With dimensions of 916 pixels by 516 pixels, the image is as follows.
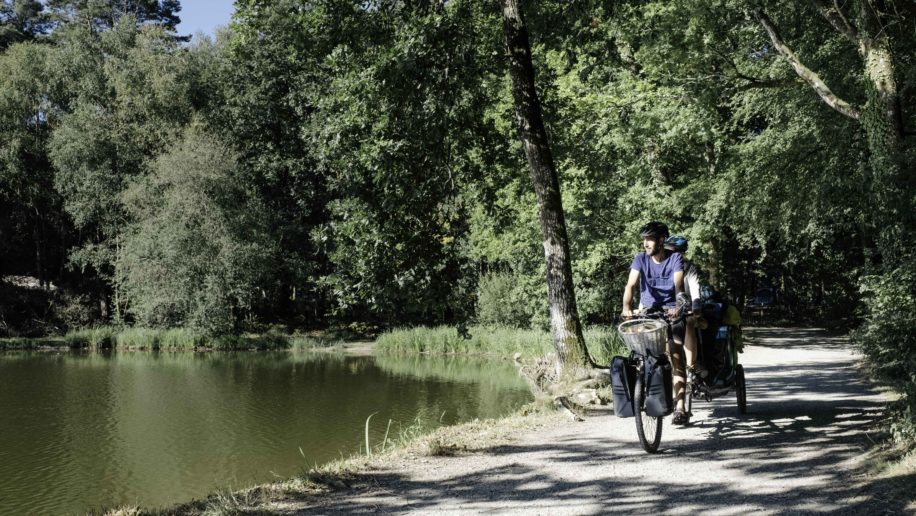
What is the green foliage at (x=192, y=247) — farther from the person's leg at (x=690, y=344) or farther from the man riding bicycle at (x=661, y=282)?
the person's leg at (x=690, y=344)

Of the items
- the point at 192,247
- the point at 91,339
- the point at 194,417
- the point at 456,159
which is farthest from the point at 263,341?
the point at 456,159

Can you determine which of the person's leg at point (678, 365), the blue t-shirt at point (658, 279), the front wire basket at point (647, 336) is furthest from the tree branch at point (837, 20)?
the front wire basket at point (647, 336)

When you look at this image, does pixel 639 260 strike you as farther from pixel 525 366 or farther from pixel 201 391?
pixel 201 391

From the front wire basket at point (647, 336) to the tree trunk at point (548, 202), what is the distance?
2.80m

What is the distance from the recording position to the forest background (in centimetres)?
852

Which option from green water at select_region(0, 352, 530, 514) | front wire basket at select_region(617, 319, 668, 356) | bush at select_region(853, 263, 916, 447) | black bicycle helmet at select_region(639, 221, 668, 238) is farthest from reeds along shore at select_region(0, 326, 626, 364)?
front wire basket at select_region(617, 319, 668, 356)

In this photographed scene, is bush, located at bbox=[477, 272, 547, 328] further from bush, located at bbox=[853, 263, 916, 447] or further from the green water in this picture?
bush, located at bbox=[853, 263, 916, 447]

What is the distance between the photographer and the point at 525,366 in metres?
10.2

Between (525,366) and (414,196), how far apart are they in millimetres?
3068

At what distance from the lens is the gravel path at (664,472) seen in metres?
4.38

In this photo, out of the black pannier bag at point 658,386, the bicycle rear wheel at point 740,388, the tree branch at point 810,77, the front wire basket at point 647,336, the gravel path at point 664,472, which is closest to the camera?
the gravel path at point 664,472

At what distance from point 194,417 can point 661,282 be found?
12296 mm

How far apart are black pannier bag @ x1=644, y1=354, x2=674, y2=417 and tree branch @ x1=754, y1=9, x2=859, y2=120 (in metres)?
4.68

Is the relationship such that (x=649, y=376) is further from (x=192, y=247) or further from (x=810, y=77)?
(x=192, y=247)
